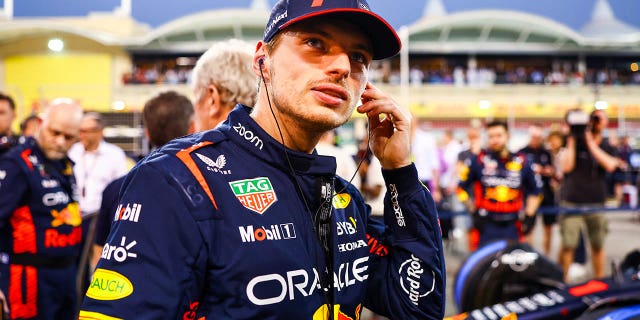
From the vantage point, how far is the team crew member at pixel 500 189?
17.7 feet

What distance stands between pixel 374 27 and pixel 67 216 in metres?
2.74

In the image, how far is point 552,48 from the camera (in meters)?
33.8

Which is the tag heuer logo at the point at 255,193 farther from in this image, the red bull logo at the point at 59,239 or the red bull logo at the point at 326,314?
the red bull logo at the point at 59,239

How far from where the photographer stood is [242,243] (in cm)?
105

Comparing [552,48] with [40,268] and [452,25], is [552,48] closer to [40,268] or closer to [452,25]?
[452,25]

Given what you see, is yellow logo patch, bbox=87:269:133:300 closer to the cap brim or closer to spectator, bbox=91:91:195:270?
the cap brim

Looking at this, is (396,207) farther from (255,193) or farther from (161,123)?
(161,123)

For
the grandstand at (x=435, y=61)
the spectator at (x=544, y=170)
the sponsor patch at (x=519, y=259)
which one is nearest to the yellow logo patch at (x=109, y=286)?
the sponsor patch at (x=519, y=259)

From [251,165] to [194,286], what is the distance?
0.30m

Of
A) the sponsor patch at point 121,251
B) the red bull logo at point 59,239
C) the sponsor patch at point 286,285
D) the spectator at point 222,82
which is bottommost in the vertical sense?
the red bull logo at point 59,239

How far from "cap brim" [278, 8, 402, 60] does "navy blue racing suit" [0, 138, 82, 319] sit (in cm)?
256

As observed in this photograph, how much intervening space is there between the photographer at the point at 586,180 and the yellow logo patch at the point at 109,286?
5.39 metres

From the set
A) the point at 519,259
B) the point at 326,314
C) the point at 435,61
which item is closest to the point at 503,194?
the point at 519,259

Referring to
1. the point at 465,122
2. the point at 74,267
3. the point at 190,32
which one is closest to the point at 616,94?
the point at 465,122
